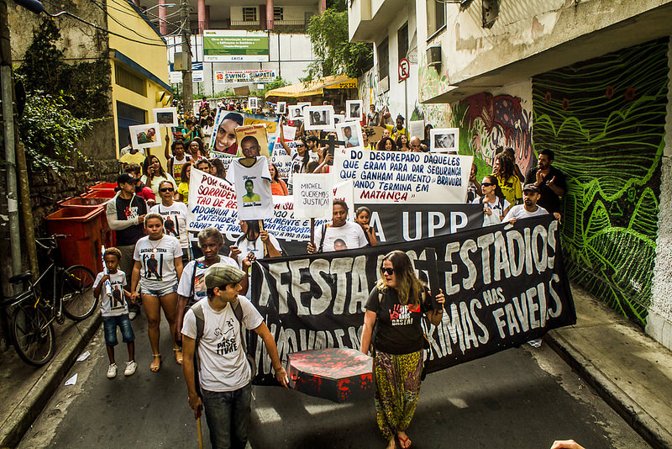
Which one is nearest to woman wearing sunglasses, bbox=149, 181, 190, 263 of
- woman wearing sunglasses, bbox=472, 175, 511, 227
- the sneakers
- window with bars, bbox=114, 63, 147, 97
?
the sneakers

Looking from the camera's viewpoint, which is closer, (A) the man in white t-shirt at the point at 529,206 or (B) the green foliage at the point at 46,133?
(A) the man in white t-shirt at the point at 529,206

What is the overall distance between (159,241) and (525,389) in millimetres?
4127

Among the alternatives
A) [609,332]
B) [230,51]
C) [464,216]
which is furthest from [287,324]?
[230,51]

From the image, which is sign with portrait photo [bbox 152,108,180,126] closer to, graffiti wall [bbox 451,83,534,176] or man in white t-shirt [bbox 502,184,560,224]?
graffiti wall [bbox 451,83,534,176]

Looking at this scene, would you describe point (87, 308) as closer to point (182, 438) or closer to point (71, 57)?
point (182, 438)

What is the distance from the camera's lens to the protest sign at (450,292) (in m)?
5.04

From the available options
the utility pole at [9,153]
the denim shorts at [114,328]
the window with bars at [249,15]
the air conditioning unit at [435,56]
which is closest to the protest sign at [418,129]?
the air conditioning unit at [435,56]

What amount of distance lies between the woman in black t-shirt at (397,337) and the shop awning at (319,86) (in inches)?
→ 1117

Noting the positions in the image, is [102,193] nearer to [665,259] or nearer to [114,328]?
[114,328]

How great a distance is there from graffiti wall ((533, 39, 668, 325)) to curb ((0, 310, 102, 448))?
265 inches

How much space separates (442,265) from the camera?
5328 mm

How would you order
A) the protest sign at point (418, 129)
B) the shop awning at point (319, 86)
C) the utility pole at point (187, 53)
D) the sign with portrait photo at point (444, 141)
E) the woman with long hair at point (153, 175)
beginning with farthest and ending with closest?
the shop awning at point (319, 86), the utility pole at point (187, 53), the protest sign at point (418, 129), the sign with portrait photo at point (444, 141), the woman with long hair at point (153, 175)

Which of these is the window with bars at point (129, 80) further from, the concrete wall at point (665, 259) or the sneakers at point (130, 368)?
the concrete wall at point (665, 259)

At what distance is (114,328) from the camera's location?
230 inches
